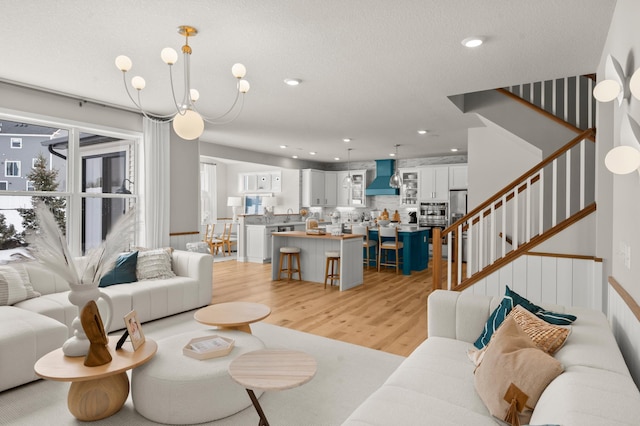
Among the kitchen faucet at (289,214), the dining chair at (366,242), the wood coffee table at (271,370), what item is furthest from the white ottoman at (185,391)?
the kitchen faucet at (289,214)

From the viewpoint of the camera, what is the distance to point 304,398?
8.53ft

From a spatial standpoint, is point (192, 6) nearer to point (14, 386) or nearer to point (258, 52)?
point (258, 52)

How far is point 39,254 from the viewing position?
7.29 feet

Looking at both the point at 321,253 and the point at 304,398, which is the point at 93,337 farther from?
the point at 321,253

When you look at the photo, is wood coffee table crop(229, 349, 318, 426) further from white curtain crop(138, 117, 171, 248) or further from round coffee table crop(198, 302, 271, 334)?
white curtain crop(138, 117, 171, 248)

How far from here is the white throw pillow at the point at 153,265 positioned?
448 centimetres

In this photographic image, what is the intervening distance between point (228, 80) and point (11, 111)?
2.39 metres

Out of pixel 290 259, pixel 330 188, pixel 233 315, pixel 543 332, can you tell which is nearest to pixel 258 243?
pixel 290 259

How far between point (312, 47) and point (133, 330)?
252cm

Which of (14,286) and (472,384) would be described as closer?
(472,384)

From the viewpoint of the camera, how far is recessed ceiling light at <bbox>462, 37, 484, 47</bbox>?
9.71ft

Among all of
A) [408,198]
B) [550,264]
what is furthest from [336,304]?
[408,198]

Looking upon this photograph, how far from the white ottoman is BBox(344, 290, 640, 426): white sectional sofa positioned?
100 centimetres

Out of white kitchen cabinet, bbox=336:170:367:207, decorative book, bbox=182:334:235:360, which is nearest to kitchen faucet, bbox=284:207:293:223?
white kitchen cabinet, bbox=336:170:367:207
